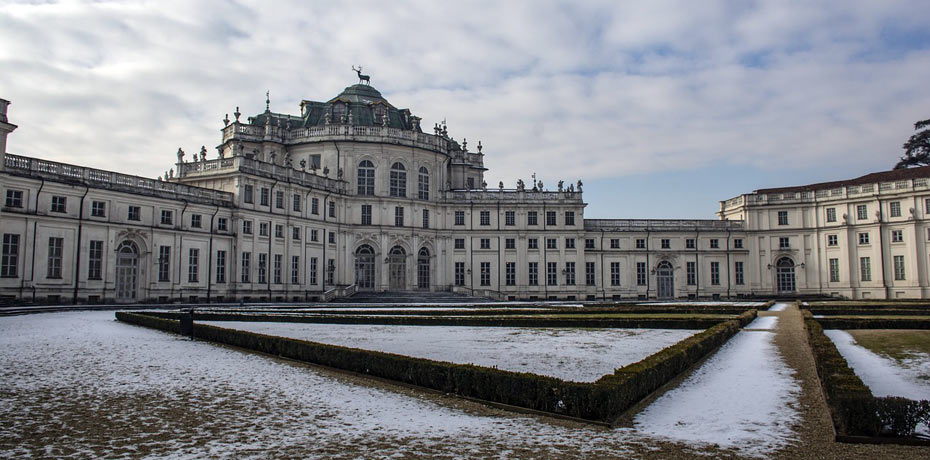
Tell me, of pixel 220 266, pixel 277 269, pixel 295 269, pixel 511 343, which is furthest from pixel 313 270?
pixel 511 343

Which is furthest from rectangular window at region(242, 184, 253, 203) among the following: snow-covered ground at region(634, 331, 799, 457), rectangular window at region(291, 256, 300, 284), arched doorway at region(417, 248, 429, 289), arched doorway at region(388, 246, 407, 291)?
snow-covered ground at region(634, 331, 799, 457)

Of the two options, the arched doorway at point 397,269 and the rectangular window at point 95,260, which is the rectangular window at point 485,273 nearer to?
the arched doorway at point 397,269

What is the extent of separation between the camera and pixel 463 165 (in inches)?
3004

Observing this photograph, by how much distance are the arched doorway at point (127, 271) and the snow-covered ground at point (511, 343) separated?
64.8ft

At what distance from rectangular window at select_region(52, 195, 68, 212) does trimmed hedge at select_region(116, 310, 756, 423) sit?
28.7 m

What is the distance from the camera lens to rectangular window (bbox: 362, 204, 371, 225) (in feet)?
209

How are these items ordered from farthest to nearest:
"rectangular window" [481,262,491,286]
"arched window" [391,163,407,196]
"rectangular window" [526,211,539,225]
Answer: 1. "rectangular window" [526,211,539,225]
2. "rectangular window" [481,262,491,286]
3. "arched window" [391,163,407,196]

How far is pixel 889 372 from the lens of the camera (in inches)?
608

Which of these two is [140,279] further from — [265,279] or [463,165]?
[463,165]

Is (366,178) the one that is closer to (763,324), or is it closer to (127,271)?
(127,271)

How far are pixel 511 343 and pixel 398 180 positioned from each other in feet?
149

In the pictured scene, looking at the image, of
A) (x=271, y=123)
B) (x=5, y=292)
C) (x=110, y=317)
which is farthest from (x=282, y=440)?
(x=271, y=123)

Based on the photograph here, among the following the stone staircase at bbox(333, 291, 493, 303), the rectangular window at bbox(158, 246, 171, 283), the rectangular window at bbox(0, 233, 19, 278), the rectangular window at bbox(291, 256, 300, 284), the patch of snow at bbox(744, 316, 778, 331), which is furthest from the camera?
the rectangular window at bbox(291, 256, 300, 284)

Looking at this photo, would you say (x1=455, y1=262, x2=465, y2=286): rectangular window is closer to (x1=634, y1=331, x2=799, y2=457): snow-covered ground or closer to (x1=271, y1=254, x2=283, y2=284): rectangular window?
(x1=271, y1=254, x2=283, y2=284): rectangular window
